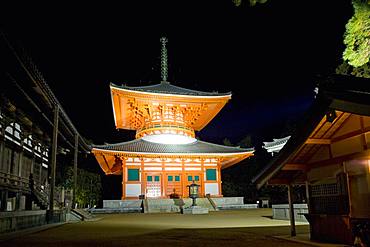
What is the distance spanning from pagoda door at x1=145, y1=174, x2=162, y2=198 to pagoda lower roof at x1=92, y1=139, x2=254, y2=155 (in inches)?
98.0

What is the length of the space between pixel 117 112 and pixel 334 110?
2739cm

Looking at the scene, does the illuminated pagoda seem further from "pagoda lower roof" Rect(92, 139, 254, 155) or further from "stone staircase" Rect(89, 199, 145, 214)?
"stone staircase" Rect(89, 199, 145, 214)

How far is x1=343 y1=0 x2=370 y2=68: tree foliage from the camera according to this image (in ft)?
26.0

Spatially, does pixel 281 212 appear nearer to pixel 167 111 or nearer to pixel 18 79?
pixel 18 79

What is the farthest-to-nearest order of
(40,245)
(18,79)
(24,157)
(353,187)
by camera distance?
(24,157), (18,79), (40,245), (353,187)

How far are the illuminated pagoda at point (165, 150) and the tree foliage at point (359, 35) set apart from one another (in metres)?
19.8

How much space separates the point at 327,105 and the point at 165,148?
2250cm

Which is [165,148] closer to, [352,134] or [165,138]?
[165,138]

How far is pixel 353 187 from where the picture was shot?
22.9 feet

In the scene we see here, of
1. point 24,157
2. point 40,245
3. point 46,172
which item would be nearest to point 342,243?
point 40,245

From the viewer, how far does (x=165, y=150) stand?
1092 inches

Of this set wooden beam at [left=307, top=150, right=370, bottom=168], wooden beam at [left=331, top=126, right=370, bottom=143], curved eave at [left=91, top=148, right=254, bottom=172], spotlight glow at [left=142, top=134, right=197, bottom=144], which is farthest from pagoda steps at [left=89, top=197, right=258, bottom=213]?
wooden beam at [left=331, top=126, right=370, bottom=143]

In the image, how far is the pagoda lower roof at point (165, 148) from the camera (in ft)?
87.3

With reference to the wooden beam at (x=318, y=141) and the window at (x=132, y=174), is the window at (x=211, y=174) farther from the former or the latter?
the wooden beam at (x=318, y=141)
